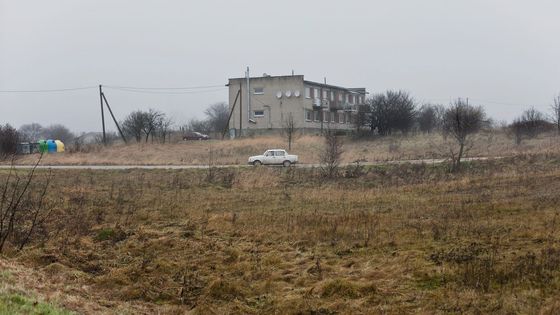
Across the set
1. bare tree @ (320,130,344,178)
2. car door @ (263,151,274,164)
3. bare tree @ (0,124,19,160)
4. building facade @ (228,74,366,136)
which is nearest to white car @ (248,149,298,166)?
car door @ (263,151,274,164)

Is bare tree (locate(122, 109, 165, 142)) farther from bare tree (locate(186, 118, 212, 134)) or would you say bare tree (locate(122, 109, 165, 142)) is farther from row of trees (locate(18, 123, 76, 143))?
row of trees (locate(18, 123, 76, 143))

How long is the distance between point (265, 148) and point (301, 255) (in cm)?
3666

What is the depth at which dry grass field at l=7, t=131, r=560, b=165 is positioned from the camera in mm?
41750

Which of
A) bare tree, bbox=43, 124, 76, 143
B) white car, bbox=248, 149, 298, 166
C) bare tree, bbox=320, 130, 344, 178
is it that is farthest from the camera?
bare tree, bbox=43, 124, 76, 143

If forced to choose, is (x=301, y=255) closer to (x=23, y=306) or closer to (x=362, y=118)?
(x=23, y=306)

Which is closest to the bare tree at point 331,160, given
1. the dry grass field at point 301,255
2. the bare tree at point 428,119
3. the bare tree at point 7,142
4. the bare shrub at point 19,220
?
the dry grass field at point 301,255

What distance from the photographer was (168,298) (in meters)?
8.34

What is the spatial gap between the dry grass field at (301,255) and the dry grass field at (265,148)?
2233 centimetres

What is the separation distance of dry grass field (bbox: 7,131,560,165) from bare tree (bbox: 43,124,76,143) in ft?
234

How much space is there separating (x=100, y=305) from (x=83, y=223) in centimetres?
704

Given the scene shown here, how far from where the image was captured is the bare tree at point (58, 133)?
116406mm

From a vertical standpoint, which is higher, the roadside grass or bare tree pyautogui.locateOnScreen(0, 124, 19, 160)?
bare tree pyautogui.locateOnScreen(0, 124, 19, 160)

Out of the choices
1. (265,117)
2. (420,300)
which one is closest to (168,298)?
(420,300)

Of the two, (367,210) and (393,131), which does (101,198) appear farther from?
(393,131)
